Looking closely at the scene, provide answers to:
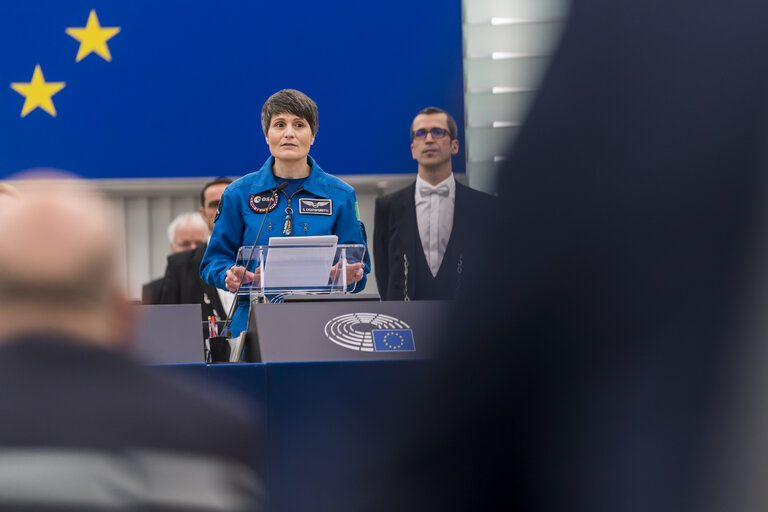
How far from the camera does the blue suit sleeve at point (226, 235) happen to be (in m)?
3.50

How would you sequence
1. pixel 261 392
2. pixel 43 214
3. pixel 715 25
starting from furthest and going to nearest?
pixel 261 392, pixel 43 214, pixel 715 25

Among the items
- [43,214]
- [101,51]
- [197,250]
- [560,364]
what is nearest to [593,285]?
[560,364]

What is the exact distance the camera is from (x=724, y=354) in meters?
0.47

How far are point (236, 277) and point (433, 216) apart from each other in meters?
1.70

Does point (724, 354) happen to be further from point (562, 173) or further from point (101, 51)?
point (101, 51)

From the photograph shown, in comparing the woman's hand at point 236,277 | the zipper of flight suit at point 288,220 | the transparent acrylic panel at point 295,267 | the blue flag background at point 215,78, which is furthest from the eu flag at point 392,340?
the blue flag background at point 215,78

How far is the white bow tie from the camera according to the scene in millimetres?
4582

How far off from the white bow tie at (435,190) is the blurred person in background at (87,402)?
3.80 meters

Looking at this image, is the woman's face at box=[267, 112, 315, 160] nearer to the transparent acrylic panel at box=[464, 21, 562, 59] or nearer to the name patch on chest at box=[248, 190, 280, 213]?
the name patch on chest at box=[248, 190, 280, 213]

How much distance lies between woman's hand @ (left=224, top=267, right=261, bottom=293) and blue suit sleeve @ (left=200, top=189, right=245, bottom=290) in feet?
0.95

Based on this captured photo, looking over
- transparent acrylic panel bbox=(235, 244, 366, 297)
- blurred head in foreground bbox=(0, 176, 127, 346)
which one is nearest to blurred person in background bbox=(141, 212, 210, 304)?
transparent acrylic panel bbox=(235, 244, 366, 297)

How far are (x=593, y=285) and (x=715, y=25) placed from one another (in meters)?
0.14

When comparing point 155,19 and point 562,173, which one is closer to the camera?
point 562,173

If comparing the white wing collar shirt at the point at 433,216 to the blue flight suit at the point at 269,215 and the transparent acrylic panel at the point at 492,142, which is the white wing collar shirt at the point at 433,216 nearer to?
the blue flight suit at the point at 269,215
